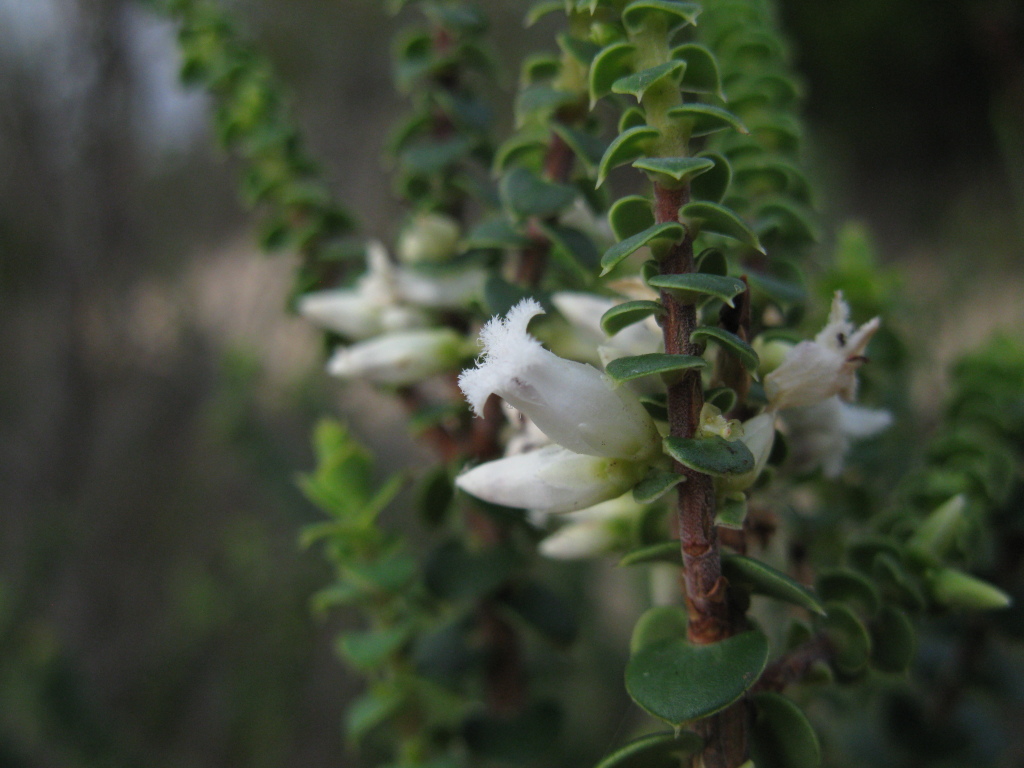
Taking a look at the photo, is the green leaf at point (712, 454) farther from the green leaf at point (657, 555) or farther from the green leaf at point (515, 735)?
the green leaf at point (515, 735)

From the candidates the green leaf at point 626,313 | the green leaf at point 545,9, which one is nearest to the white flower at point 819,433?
the green leaf at point 626,313

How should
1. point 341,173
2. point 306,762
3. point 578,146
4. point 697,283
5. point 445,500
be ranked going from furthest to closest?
point 341,173, point 306,762, point 445,500, point 578,146, point 697,283

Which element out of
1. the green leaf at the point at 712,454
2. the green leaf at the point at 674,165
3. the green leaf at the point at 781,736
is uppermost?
the green leaf at the point at 674,165

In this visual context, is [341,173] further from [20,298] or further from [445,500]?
[445,500]

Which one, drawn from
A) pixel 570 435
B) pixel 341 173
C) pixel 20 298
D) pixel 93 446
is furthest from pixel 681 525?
pixel 341 173

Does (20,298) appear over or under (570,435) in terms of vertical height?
over

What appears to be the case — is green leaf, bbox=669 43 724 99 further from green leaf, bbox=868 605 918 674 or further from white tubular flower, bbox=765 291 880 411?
green leaf, bbox=868 605 918 674
